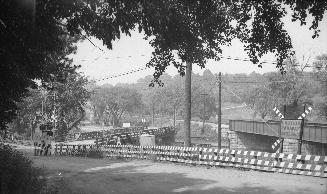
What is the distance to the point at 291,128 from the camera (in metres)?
17.0

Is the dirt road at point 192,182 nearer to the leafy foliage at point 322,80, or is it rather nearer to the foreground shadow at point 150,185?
the foreground shadow at point 150,185

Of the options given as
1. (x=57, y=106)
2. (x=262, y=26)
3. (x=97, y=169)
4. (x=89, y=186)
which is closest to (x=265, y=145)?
(x=57, y=106)

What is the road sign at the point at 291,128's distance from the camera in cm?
1667

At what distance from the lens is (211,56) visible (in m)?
9.58

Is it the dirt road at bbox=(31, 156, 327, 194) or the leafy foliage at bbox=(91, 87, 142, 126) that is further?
the leafy foliage at bbox=(91, 87, 142, 126)

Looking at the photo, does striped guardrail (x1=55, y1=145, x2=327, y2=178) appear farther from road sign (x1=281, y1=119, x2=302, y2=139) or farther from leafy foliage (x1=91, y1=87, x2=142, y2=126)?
leafy foliage (x1=91, y1=87, x2=142, y2=126)

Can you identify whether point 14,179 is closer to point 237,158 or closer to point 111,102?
point 237,158

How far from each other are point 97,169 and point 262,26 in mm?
14049

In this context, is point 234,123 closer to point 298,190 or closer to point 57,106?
point 57,106

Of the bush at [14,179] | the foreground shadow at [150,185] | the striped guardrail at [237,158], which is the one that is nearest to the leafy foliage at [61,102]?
the striped guardrail at [237,158]

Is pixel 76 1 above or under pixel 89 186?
above

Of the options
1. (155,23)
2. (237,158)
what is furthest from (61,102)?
(155,23)

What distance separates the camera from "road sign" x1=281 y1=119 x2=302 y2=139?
54.7 ft

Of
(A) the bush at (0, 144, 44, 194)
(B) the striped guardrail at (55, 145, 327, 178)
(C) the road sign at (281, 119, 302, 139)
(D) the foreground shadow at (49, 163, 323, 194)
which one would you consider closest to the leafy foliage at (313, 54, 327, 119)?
(B) the striped guardrail at (55, 145, 327, 178)
